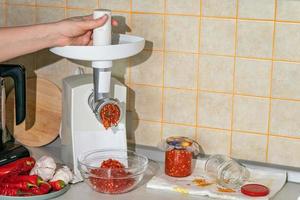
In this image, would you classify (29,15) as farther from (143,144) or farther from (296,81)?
(296,81)

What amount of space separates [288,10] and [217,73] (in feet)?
0.89

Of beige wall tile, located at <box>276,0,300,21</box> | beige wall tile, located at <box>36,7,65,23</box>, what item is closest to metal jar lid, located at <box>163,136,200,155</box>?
beige wall tile, located at <box>276,0,300,21</box>

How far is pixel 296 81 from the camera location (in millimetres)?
1868

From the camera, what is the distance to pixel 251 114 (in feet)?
6.37

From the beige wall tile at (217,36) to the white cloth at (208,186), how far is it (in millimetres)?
332

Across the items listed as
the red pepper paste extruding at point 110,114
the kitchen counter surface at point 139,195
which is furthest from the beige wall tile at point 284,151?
the red pepper paste extruding at point 110,114

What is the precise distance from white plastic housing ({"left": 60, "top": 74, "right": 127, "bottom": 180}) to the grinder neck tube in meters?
0.06

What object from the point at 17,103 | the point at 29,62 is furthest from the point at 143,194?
the point at 29,62

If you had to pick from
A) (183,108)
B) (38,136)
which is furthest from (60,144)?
(183,108)

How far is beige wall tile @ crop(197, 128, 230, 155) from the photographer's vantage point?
6.52 ft

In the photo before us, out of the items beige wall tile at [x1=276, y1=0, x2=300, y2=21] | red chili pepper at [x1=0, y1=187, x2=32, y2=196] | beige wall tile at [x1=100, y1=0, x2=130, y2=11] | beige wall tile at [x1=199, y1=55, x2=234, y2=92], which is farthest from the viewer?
beige wall tile at [x1=100, y1=0, x2=130, y2=11]

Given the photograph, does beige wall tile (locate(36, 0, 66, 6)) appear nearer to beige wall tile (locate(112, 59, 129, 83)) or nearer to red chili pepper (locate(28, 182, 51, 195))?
beige wall tile (locate(112, 59, 129, 83))

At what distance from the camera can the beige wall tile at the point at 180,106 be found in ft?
6.59

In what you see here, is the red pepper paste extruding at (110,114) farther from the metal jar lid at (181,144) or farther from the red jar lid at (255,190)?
the red jar lid at (255,190)
